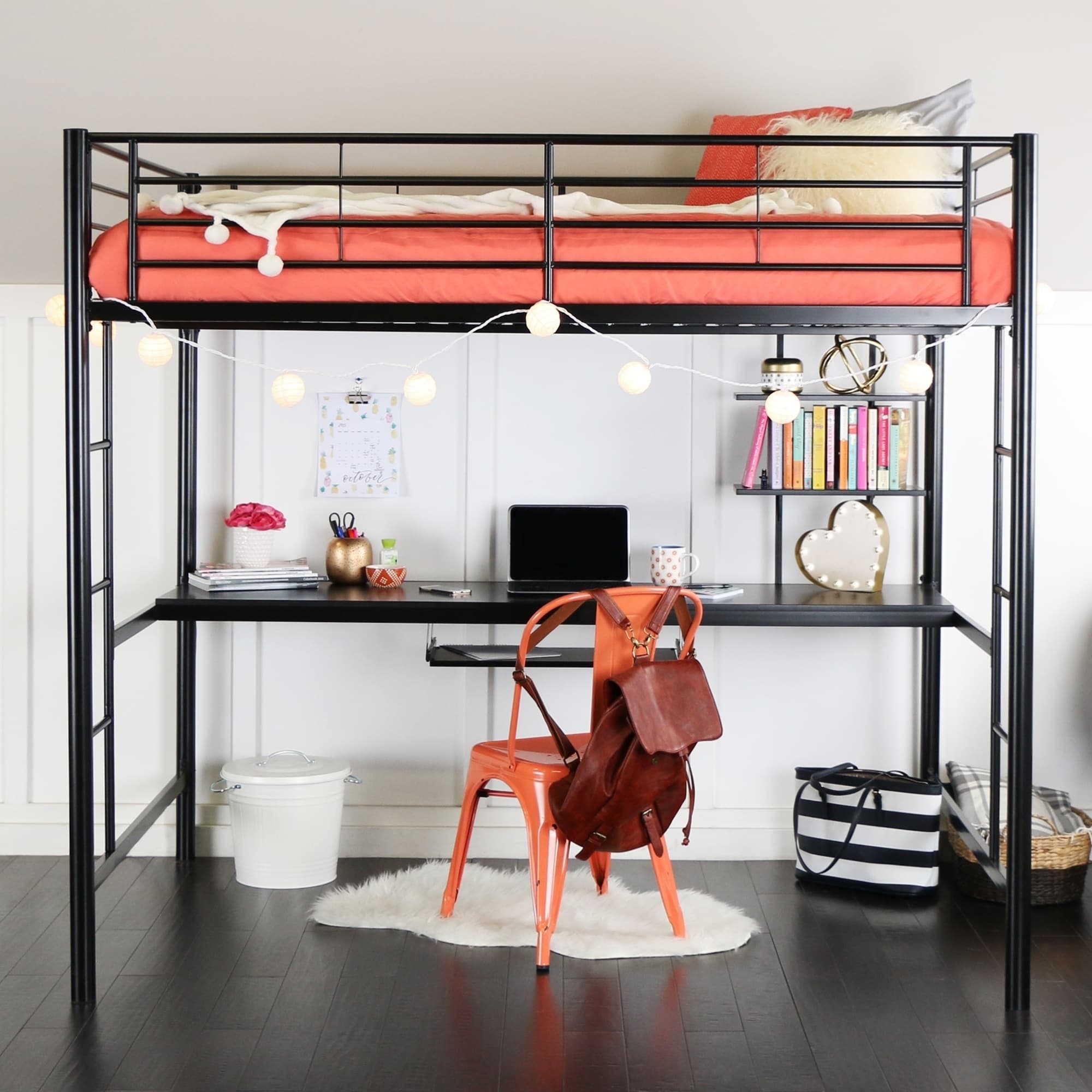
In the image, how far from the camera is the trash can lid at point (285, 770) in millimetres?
3551

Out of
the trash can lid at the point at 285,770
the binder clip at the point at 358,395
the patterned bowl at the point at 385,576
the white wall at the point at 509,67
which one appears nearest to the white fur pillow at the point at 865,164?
the white wall at the point at 509,67

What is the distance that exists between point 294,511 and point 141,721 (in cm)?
84

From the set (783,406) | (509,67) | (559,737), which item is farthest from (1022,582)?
(509,67)

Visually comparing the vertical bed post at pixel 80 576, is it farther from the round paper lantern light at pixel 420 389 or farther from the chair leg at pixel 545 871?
the chair leg at pixel 545 871

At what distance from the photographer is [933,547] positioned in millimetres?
3805

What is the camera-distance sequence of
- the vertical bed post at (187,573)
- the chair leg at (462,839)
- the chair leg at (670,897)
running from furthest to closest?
the vertical bed post at (187,573), the chair leg at (462,839), the chair leg at (670,897)

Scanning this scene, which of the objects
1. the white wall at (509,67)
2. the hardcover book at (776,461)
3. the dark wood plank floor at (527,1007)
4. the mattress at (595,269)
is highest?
the white wall at (509,67)

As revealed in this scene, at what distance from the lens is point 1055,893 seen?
11.3 feet

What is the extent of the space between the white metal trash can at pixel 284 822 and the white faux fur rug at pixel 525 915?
143 millimetres

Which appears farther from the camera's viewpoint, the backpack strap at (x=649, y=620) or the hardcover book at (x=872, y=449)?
the hardcover book at (x=872, y=449)

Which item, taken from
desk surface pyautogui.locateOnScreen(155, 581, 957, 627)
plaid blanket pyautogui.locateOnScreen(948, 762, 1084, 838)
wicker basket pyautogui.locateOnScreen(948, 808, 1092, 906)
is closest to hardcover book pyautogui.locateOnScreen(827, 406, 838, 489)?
desk surface pyautogui.locateOnScreen(155, 581, 957, 627)

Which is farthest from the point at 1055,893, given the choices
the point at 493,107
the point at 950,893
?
the point at 493,107

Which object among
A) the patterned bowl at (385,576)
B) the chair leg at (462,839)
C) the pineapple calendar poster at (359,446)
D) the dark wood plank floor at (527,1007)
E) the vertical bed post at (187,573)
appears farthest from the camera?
the pineapple calendar poster at (359,446)

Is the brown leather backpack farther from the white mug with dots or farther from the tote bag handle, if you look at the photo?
the tote bag handle
